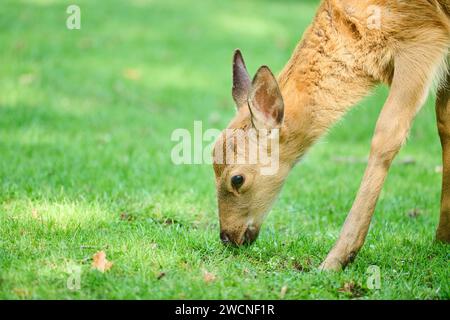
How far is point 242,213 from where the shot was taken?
5.30 meters

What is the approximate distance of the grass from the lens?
4.66m

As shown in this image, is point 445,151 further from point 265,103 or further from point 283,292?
point 283,292

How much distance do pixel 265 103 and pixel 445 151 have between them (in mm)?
1711

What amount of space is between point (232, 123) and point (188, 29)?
1033 cm

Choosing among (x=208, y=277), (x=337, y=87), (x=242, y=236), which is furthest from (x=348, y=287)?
(x=337, y=87)

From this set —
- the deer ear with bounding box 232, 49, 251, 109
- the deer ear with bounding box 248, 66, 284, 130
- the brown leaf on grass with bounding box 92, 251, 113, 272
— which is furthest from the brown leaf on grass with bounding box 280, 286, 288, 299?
the deer ear with bounding box 232, 49, 251, 109

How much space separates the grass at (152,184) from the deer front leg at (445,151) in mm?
190

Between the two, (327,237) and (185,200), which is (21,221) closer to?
(185,200)

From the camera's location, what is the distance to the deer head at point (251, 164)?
522 centimetres

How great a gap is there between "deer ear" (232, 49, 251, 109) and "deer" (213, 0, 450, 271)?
0.11 metres

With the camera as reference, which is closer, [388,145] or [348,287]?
[348,287]

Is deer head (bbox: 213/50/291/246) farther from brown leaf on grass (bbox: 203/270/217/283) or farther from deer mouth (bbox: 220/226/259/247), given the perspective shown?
brown leaf on grass (bbox: 203/270/217/283)

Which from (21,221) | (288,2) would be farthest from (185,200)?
(288,2)

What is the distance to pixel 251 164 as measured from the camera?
17.3ft
